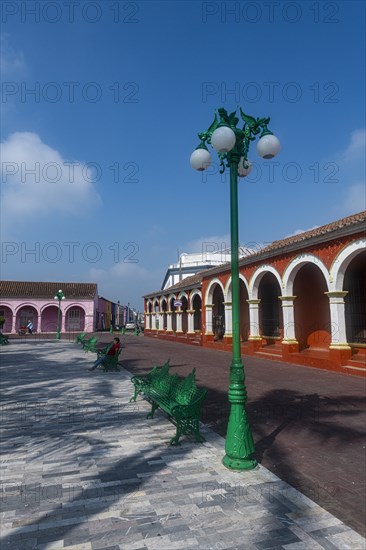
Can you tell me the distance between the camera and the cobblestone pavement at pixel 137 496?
2975 mm

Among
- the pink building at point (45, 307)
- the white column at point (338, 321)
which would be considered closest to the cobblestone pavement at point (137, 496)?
the white column at point (338, 321)

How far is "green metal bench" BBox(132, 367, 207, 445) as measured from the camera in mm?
5227

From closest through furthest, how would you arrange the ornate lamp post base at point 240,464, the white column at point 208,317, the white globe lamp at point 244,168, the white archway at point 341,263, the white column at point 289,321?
the ornate lamp post base at point 240,464 < the white globe lamp at point 244,168 < the white archway at point 341,263 < the white column at point 289,321 < the white column at point 208,317

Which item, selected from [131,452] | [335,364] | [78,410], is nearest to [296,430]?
[131,452]

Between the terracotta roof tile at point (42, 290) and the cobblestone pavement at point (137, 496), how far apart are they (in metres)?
39.5

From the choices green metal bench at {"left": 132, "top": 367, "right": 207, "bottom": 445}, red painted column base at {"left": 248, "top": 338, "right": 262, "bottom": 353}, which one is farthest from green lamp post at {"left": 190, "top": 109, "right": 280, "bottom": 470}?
red painted column base at {"left": 248, "top": 338, "right": 262, "bottom": 353}

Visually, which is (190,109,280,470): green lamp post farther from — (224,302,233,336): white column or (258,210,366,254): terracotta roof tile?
(224,302,233,336): white column

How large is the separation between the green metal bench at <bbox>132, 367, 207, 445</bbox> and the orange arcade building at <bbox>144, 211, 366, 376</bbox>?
7.29 m

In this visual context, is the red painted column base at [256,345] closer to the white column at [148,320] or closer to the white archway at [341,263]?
the white archway at [341,263]

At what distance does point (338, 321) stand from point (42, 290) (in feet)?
130

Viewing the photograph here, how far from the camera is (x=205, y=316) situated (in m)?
23.3

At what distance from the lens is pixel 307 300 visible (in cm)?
1638

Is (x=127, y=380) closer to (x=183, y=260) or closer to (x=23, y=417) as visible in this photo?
(x=23, y=417)

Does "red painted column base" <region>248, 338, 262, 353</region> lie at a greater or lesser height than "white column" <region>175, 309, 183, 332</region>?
lesser
